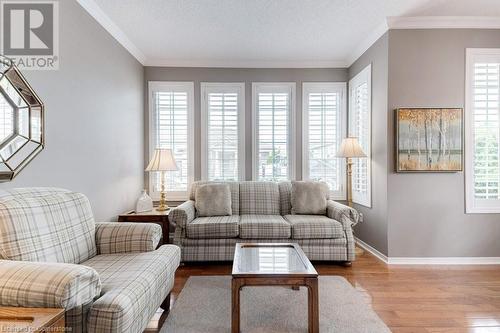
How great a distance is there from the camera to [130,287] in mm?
1643

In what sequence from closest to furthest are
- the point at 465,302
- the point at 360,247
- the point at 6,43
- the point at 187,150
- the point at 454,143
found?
the point at 6,43, the point at 465,302, the point at 454,143, the point at 360,247, the point at 187,150

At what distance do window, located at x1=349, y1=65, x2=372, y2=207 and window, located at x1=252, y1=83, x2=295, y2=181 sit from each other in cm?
88

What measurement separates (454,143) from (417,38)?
1.26 meters

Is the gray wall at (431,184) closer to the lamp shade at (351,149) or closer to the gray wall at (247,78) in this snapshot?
the lamp shade at (351,149)

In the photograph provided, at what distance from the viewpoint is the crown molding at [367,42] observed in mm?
3496

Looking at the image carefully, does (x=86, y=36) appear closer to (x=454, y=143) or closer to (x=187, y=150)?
(x=187, y=150)

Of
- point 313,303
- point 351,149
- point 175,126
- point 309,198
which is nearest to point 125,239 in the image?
point 313,303

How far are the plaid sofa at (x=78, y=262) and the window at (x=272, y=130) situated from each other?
2442mm

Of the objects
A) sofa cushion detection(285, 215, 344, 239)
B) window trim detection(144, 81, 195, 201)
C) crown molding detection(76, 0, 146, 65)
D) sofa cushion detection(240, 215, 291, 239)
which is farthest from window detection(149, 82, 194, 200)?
sofa cushion detection(285, 215, 344, 239)

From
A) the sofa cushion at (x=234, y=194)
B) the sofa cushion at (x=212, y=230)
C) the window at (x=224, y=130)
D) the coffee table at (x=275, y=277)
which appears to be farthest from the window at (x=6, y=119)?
the window at (x=224, y=130)

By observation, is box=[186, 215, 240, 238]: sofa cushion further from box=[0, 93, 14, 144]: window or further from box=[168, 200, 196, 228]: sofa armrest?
box=[0, 93, 14, 144]: window

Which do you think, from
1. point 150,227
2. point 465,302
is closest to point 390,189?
point 465,302

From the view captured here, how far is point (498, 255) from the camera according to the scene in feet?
11.4

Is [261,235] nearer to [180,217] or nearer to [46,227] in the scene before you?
[180,217]
